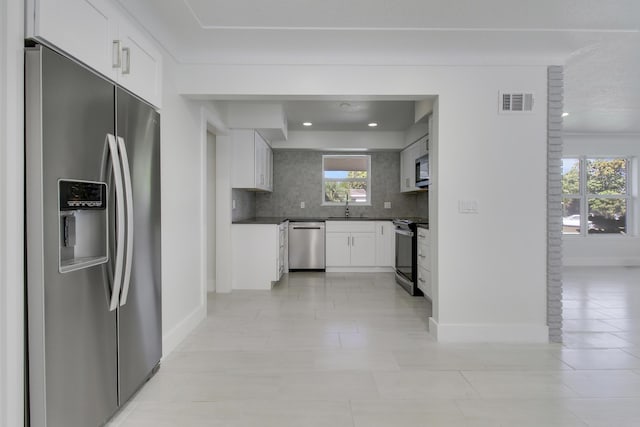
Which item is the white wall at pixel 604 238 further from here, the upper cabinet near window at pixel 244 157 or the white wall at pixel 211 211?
the white wall at pixel 211 211

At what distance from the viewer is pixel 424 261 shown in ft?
15.5

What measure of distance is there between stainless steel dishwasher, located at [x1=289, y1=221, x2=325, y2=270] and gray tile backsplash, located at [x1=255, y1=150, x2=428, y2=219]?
28.6 inches

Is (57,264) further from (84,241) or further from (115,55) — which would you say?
(115,55)

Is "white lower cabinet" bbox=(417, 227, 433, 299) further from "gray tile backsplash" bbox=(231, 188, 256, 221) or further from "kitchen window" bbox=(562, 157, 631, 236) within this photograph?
"kitchen window" bbox=(562, 157, 631, 236)

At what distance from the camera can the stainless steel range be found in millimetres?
5004

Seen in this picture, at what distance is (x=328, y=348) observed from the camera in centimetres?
312

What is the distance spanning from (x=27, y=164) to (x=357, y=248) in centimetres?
539

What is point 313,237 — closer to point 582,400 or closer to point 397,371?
point 397,371

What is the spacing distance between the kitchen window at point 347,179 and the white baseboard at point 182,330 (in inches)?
154

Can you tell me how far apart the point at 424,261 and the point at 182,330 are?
281 centimetres

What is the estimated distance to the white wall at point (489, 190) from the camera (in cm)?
332
